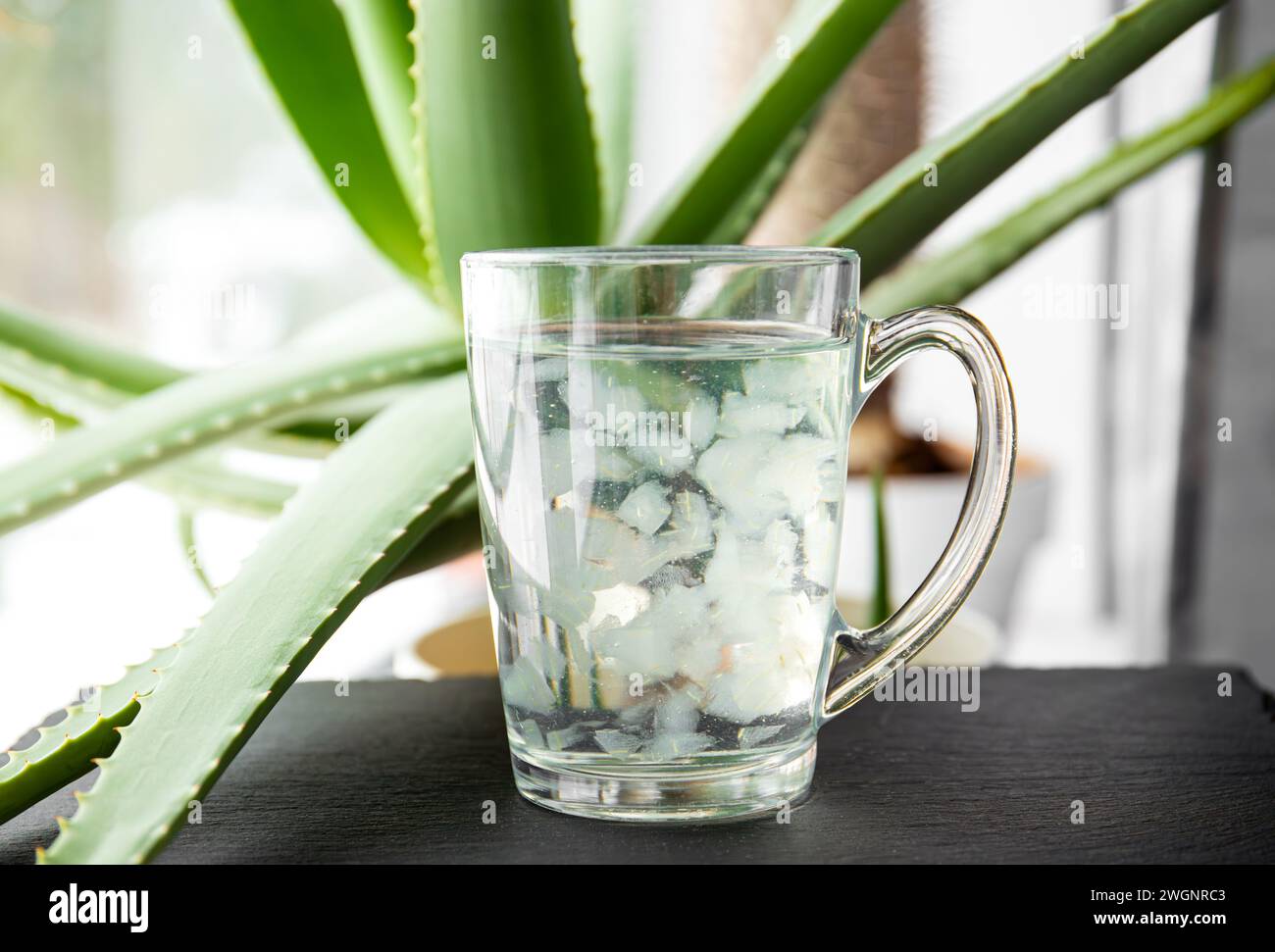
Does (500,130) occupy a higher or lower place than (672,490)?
higher

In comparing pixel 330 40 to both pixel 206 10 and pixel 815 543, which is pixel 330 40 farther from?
pixel 206 10

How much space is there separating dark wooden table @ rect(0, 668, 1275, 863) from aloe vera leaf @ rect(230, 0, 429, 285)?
0.24m

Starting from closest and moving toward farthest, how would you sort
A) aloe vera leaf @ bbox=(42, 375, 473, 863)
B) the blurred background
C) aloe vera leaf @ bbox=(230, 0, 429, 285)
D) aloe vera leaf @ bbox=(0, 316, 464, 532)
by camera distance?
aloe vera leaf @ bbox=(42, 375, 473, 863)
aloe vera leaf @ bbox=(0, 316, 464, 532)
aloe vera leaf @ bbox=(230, 0, 429, 285)
the blurred background

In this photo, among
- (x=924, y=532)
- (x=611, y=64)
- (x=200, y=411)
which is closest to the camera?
(x=200, y=411)

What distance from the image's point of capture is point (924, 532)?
46.6 inches

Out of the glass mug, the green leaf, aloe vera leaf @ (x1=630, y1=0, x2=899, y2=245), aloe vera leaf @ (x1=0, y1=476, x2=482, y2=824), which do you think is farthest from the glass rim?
the green leaf

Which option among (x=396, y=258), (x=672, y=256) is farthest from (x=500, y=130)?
(x=672, y=256)

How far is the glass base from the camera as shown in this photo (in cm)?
39

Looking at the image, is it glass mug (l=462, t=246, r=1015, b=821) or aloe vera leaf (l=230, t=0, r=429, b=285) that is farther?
aloe vera leaf (l=230, t=0, r=429, b=285)

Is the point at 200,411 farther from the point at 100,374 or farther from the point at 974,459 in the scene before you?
the point at 974,459

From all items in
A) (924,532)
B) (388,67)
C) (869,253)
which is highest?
(388,67)

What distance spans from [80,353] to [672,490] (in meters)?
0.43

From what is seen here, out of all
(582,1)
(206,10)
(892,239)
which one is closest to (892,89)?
(582,1)

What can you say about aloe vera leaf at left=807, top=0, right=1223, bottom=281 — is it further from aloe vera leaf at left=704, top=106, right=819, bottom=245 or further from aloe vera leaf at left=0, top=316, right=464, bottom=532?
aloe vera leaf at left=0, top=316, right=464, bottom=532
